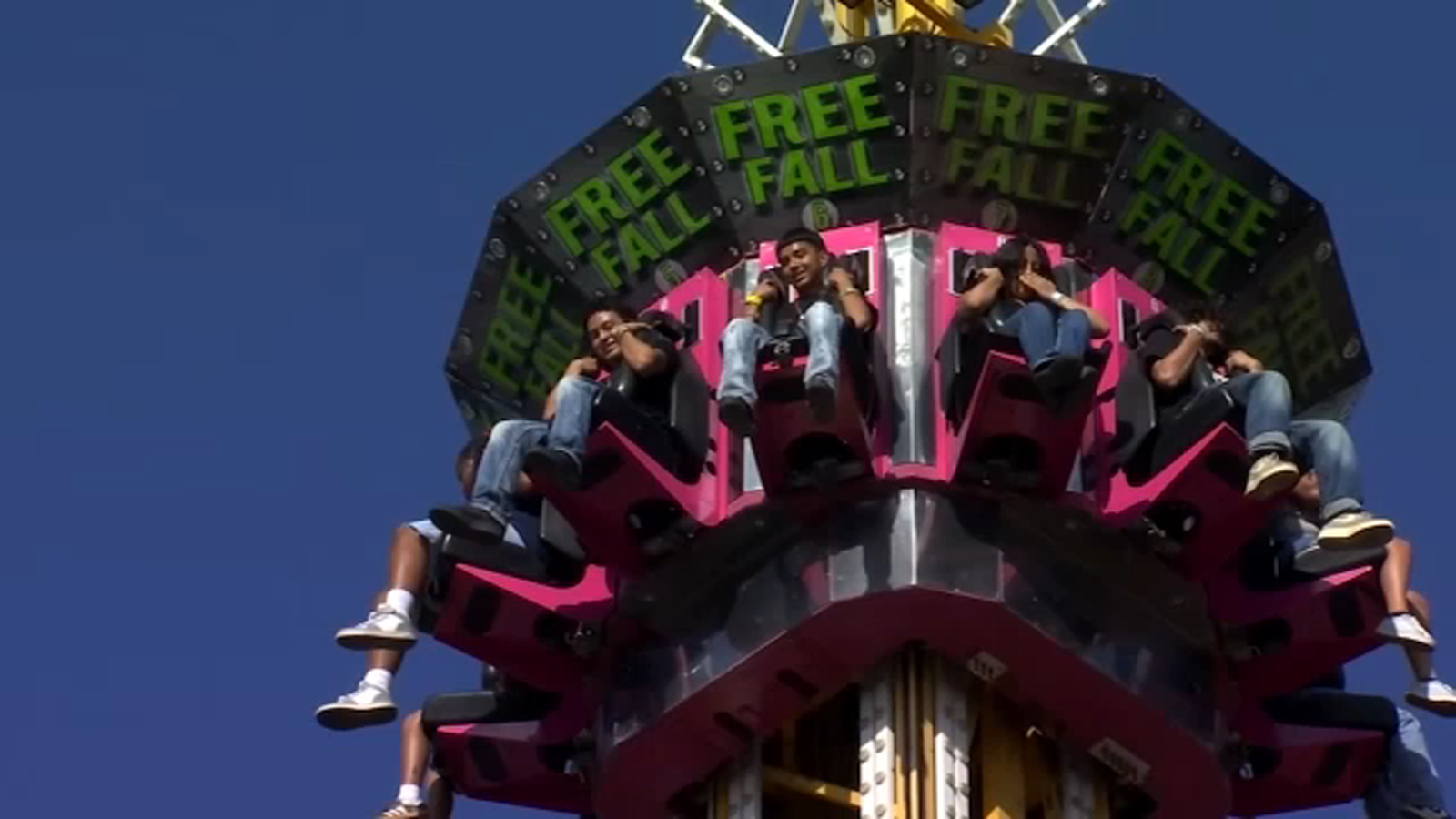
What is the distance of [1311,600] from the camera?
34.2 meters

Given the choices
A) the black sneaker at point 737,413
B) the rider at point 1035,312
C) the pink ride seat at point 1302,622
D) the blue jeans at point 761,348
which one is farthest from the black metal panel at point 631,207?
the pink ride seat at point 1302,622

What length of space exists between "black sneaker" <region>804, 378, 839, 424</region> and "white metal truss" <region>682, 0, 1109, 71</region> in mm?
7190

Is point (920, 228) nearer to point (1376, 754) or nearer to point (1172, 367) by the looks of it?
point (1172, 367)

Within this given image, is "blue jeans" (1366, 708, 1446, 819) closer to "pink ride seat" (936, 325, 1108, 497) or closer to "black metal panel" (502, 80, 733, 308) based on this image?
"pink ride seat" (936, 325, 1108, 497)

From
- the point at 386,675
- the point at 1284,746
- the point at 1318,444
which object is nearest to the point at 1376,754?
the point at 1284,746

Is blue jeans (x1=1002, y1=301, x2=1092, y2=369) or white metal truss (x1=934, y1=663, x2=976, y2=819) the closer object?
blue jeans (x1=1002, y1=301, x2=1092, y2=369)

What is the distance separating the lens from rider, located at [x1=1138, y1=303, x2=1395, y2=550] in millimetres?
32625

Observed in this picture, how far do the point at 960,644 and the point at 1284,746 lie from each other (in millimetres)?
3487

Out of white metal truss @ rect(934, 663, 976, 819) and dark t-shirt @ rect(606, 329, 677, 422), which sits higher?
dark t-shirt @ rect(606, 329, 677, 422)

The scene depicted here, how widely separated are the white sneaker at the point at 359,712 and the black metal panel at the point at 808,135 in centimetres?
481

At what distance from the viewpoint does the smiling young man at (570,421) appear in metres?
32.9

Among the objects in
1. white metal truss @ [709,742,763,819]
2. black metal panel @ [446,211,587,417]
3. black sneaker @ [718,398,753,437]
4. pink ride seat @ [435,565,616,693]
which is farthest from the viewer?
black metal panel @ [446,211,587,417]

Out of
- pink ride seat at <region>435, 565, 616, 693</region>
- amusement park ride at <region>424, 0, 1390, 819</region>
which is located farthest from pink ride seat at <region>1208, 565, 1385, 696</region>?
pink ride seat at <region>435, 565, 616, 693</region>

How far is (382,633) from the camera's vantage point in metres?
33.2
